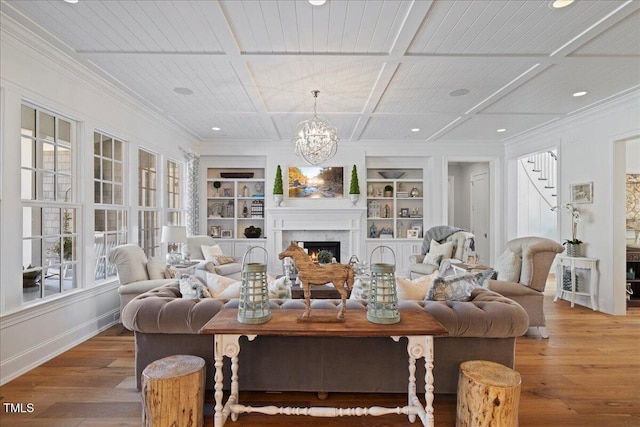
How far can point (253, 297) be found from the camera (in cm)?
197

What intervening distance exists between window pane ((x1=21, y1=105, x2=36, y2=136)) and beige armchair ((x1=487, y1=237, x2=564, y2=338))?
4.79 metres

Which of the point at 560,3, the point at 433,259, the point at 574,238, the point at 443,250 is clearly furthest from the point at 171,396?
the point at 574,238

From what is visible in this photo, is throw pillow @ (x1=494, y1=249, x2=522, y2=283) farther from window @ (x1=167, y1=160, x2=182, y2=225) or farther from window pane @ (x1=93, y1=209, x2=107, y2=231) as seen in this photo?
window @ (x1=167, y1=160, x2=182, y2=225)

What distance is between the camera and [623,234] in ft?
14.9

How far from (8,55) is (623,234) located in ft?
23.3

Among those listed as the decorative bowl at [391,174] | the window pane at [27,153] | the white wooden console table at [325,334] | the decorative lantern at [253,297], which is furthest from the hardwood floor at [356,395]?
the decorative bowl at [391,174]

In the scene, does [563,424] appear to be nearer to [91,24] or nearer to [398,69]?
[398,69]

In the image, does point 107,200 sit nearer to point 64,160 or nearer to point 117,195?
point 117,195

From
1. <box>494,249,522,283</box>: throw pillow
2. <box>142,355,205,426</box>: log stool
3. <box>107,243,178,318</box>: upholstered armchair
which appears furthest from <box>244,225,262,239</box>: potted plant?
<box>142,355,205,426</box>: log stool

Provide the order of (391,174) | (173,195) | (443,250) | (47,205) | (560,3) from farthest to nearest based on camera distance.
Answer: (391,174)
(173,195)
(443,250)
(47,205)
(560,3)

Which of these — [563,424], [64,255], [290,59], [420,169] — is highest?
[290,59]

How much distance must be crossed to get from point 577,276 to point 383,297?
15.8 feet

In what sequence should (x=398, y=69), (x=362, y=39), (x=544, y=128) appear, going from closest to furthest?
1. (x=362, y=39)
2. (x=398, y=69)
3. (x=544, y=128)

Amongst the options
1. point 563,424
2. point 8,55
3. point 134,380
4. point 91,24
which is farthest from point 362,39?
point 134,380
